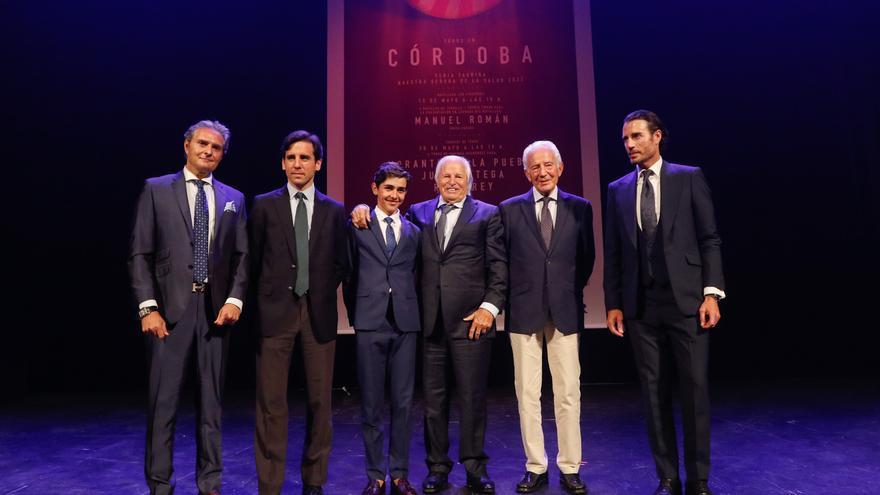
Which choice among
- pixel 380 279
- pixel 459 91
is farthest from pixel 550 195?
pixel 459 91

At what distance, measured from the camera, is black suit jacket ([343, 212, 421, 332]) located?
2.22 metres

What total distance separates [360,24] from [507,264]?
310 cm

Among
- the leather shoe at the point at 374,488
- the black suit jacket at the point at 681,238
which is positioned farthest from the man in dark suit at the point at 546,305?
the leather shoe at the point at 374,488

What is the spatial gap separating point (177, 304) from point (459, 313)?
1124 mm

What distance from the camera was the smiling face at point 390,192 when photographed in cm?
228

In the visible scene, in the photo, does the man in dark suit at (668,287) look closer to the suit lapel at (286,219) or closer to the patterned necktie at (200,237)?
the suit lapel at (286,219)

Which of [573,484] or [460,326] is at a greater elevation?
[460,326]

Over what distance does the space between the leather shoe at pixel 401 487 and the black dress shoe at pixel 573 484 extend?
63 centimetres

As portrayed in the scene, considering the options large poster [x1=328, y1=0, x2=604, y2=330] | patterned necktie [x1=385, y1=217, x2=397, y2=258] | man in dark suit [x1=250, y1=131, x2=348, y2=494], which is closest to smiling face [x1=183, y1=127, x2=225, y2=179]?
man in dark suit [x1=250, y1=131, x2=348, y2=494]

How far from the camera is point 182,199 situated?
2.12m

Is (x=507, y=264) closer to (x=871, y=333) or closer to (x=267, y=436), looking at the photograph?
(x=267, y=436)

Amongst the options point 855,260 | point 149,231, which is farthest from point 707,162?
point 149,231

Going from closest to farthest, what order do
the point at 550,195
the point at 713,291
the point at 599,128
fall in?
the point at 713,291
the point at 550,195
the point at 599,128

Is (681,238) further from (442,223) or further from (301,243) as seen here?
(301,243)
